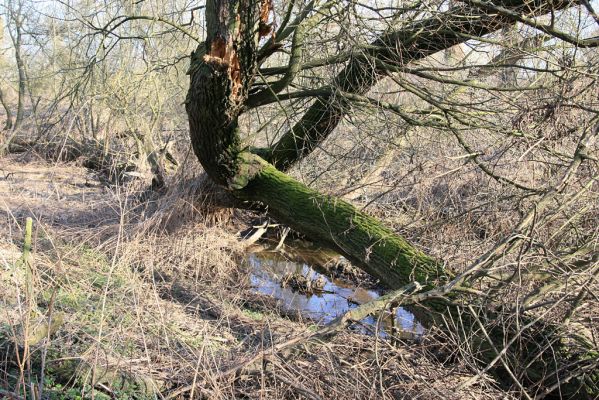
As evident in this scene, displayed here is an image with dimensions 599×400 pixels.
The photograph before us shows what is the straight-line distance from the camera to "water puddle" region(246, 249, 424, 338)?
23.6 ft

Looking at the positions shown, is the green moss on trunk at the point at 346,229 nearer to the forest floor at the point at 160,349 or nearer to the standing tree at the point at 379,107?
the standing tree at the point at 379,107

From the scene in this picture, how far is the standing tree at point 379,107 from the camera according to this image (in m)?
3.87

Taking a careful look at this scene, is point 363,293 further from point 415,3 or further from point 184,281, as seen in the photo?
point 415,3

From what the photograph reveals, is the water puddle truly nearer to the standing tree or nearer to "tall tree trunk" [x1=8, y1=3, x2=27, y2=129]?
the standing tree

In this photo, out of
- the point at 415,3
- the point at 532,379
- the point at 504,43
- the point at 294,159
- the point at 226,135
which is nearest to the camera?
the point at 532,379

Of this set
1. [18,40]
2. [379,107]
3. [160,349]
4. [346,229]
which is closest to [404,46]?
[379,107]

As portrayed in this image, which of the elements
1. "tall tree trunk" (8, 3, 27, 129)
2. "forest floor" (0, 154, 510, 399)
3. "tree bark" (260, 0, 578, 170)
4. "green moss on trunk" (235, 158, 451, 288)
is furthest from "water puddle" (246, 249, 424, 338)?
"tall tree trunk" (8, 3, 27, 129)

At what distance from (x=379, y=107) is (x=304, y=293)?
3.26 m

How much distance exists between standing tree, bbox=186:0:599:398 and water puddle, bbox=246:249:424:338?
129cm

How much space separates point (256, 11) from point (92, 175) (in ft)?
23.6

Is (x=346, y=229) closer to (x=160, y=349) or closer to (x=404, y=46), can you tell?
(x=404, y=46)

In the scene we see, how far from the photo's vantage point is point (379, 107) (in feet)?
19.1

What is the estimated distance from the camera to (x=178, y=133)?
34.4 feet

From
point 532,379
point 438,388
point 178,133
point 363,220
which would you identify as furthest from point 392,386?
point 178,133
